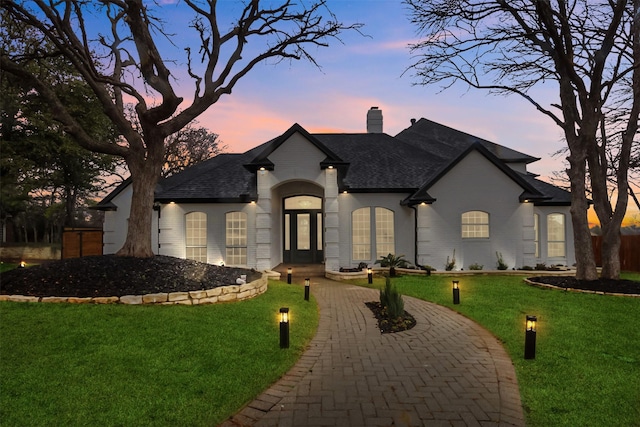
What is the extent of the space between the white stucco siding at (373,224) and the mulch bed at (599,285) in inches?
216

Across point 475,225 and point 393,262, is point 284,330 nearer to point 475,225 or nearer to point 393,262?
point 393,262

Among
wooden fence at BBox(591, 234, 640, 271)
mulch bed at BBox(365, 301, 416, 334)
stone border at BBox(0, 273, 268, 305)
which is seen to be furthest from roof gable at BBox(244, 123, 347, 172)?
wooden fence at BBox(591, 234, 640, 271)

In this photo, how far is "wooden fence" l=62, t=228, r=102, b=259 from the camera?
63.3 ft

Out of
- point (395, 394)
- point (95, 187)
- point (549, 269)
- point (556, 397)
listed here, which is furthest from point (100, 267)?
point (95, 187)

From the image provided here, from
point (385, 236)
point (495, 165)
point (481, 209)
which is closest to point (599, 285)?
point (481, 209)

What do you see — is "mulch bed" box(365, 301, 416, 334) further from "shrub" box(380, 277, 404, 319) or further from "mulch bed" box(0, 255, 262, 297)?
"mulch bed" box(0, 255, 262, 297)

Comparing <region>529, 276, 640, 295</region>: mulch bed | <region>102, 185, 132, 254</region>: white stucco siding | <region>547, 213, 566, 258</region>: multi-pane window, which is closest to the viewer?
<region>529, 276, 640, 295</region>: mulch bed

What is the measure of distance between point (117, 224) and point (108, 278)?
11274mm

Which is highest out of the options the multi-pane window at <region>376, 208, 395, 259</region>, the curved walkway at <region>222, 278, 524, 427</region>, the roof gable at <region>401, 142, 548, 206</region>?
the roof gable at <region>401, 142, 548, 206</region>

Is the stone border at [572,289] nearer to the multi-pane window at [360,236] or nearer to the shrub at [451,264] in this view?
the shrub at [451,264]

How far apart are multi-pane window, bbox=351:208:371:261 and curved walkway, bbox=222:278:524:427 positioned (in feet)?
29.3

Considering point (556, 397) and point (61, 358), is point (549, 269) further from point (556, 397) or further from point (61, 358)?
point (61, 358)

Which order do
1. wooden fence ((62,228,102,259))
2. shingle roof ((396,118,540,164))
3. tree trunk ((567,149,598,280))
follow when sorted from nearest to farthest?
1. tree trunk ((567,149,598,280))
2. wooden fence ((62,228,102,259))
3. shingle roof ((396,118,540,164))

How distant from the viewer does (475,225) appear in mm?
15875
